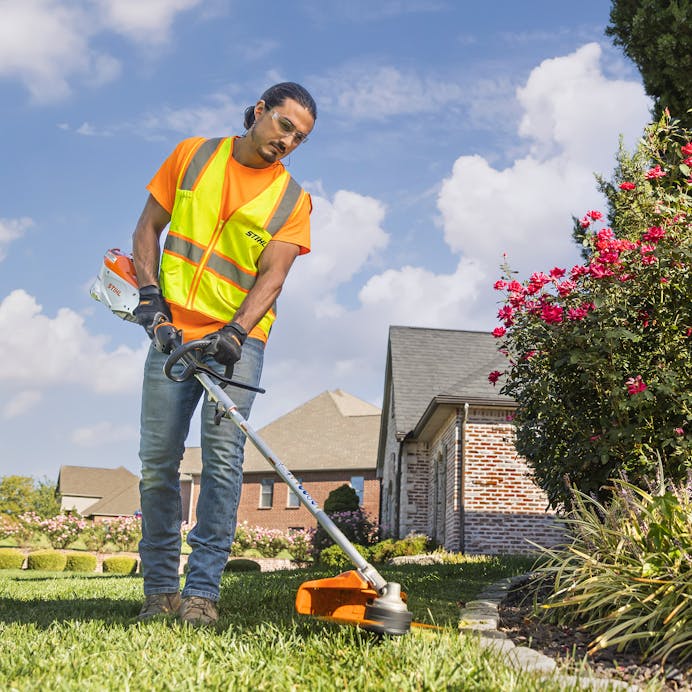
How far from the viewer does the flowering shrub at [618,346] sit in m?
5.25

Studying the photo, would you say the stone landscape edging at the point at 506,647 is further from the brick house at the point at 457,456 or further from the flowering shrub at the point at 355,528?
the flowering shrub at the point at 355,528

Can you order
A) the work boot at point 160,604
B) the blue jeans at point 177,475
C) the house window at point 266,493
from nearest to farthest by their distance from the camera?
the blue jeans at point 177,475 < the work boot at point 160,604 < the house window at point 266,493

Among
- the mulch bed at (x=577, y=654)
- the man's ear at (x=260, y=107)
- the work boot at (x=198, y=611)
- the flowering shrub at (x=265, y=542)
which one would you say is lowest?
the flowering shrub at (x=265, y=542)

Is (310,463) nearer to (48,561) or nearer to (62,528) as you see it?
(62,528)

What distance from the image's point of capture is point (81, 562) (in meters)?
21.2

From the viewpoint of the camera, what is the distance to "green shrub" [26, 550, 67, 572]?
21.4 meters

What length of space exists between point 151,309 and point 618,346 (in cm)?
318

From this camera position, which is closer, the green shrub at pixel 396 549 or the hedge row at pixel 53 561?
the green shrub at pixel 396 549

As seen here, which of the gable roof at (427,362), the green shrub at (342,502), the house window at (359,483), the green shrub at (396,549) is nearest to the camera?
the green shrub at (396,549)

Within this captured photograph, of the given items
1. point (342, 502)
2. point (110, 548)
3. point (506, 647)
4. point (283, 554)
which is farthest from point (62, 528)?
point (506, 647)

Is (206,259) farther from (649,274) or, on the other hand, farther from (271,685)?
→ (649,274)

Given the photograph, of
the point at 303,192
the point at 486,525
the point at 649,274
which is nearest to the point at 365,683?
the point at 303,192

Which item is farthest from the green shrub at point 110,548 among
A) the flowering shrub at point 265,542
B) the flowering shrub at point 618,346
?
the flowering shrub at point 618,346

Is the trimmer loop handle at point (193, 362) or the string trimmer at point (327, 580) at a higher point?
the trimmer loop handle at point (193, 362)
